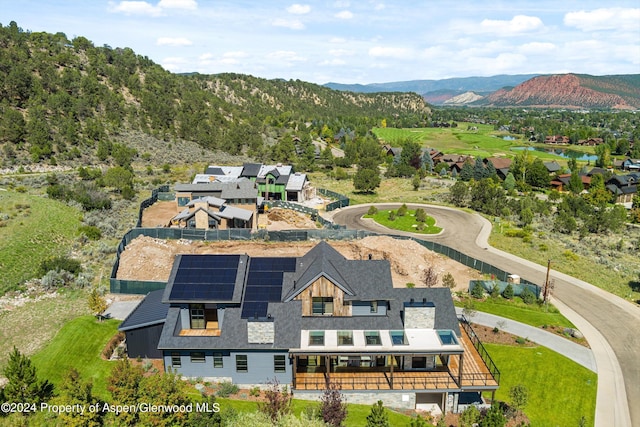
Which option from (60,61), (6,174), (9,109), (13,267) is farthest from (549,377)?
(60,61)

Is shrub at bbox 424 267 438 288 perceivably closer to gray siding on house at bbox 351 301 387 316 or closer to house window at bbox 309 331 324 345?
gray siding on house at bbox 351 301 387 316

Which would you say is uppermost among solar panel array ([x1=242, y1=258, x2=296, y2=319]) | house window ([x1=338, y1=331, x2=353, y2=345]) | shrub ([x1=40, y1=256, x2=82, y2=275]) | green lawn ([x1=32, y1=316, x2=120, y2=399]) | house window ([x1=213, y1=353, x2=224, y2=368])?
solar panel array ([x1=242, y1=258, x2=296, y2=319])

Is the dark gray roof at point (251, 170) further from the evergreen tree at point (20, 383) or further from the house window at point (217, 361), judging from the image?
the evergreen tree at point (20, 383)

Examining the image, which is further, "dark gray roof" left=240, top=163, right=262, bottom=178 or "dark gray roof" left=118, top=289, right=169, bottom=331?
"dark gray roof" left=240, top=163, right=262, bottom=178

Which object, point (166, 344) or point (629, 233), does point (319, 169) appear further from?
point (166, 344)

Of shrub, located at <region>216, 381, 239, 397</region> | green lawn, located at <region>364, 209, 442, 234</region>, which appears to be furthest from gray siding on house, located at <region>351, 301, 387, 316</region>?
green lawn, located at <region>364, 209, 442, 234</region>

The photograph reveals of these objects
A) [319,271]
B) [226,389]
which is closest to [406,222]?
[319,271]
